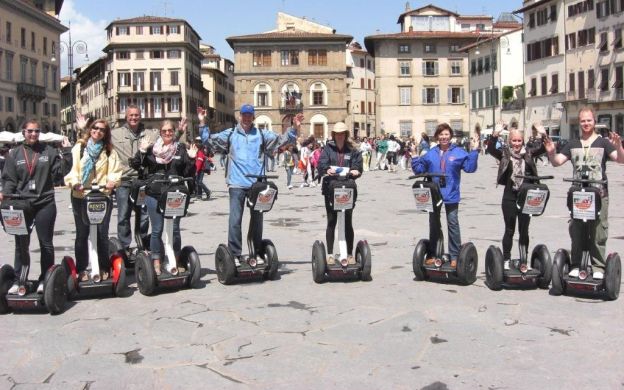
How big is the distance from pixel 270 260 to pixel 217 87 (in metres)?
108

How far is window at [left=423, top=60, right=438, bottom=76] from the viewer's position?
83000mm

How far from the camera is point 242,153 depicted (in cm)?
848

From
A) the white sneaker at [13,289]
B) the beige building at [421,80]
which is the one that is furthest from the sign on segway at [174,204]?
the beige building at [421,80]

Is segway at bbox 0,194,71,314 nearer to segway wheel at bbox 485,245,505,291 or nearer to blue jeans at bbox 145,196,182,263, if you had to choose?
blue jeans at bbox 145,196,182,263

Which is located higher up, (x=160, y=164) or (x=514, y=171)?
(x=160, y=164)

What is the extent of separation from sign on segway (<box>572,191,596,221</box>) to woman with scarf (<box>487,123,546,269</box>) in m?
0.68

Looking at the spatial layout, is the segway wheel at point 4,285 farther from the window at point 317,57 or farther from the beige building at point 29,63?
the window at point 317,57

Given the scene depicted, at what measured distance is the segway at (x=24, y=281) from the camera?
6.97 metres

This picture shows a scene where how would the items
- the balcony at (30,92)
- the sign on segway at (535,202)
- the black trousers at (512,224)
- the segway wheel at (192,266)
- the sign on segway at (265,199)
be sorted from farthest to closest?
the balcony at (30,92) < the sign on segway at (265,199) < the segway wheel at (192,266) < the black trousers at (512,224) < the sign on segway at (535,202)

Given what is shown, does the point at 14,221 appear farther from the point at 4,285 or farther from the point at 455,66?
the point at 455,66

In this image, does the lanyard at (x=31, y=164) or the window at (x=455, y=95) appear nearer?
the lanyard at (x=31, y=164)

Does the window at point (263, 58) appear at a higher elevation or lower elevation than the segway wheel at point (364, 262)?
higher

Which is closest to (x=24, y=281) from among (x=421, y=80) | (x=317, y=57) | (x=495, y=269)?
(x=495, y=269)

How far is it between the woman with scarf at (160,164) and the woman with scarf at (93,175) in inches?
13.5
